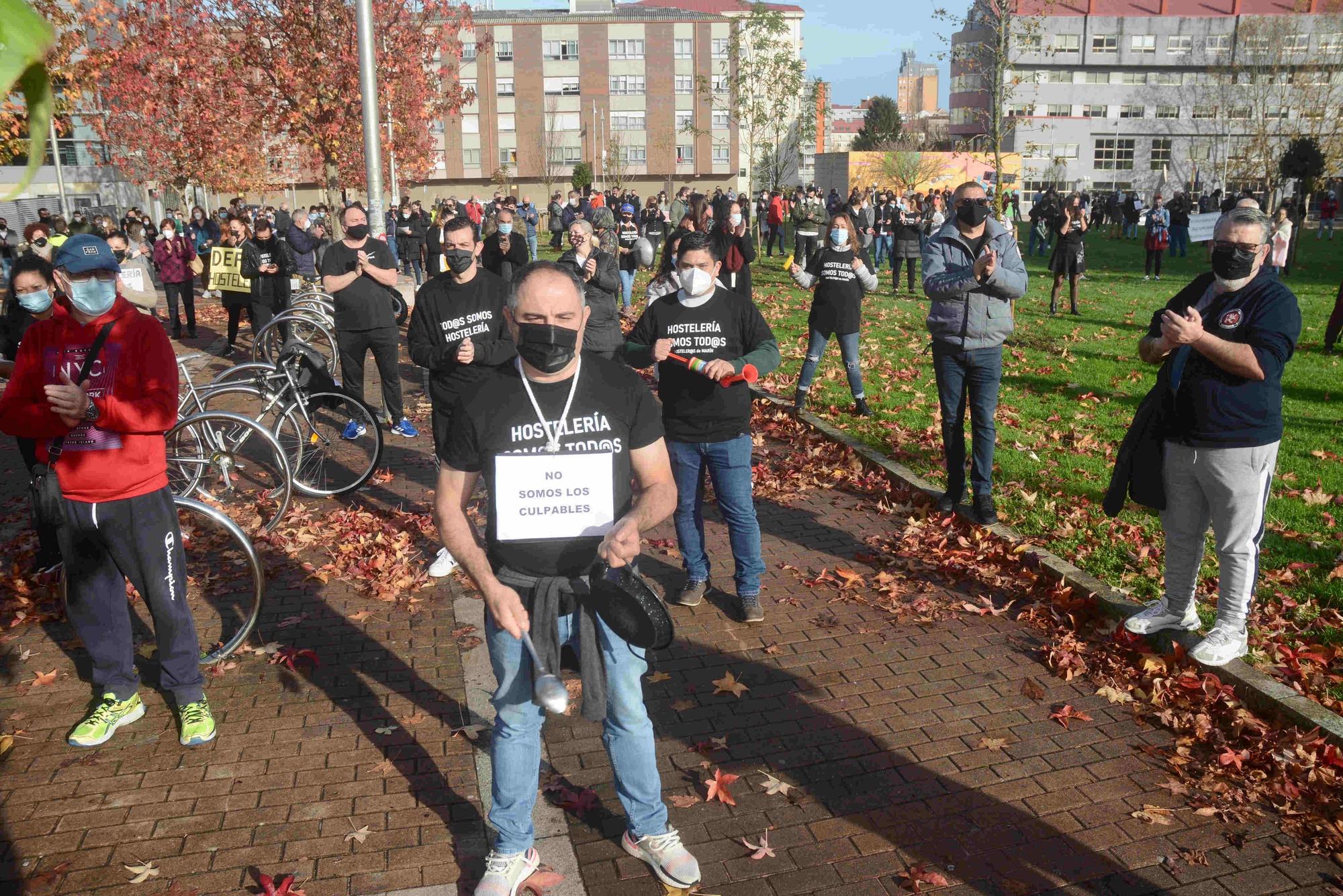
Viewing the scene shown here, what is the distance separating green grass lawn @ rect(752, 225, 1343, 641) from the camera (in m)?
6.59

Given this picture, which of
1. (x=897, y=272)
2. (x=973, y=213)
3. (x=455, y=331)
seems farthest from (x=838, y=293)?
(x=897, y=272)

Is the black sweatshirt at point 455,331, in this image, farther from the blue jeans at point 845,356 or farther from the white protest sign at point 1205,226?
the blue jeans at point 845,356

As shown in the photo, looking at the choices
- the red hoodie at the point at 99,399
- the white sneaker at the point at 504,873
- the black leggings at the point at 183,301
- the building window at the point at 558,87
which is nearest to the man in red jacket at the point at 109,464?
the red hoodie at the point at 99,399

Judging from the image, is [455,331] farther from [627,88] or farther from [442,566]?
[627,88]

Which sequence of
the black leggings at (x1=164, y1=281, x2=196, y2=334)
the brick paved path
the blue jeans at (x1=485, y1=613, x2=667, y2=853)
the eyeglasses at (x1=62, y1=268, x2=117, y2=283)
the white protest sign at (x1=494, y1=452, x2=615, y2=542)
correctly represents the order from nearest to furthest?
the white protest sign at (x1=494, y1=452, x2=615, y2=542) < the blue jeans at (x1=485, y1=613, x2=667, y2=853) < the brick paved path < the eyeglasses at (x1=62, y1=268, x2=117, y2=283) < the black leggings at (x1=164, y1=281, x2=196, y2=334)

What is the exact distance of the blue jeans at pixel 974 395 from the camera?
6.96 m

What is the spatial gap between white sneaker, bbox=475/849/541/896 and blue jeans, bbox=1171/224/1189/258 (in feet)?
109

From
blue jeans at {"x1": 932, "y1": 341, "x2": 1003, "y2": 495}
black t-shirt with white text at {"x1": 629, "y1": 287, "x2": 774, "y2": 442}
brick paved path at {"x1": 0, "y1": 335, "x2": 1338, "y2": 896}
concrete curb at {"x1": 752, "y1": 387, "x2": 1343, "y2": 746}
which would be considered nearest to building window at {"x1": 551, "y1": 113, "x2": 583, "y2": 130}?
concrete curb at {"x1": 752, "y1": 387, "x2": 1343, "y2": 746}

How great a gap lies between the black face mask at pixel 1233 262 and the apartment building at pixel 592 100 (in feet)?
243

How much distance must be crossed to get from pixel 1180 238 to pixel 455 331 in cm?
3119

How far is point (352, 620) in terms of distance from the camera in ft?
19.8

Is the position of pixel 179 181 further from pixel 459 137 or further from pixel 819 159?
pixel 819 159

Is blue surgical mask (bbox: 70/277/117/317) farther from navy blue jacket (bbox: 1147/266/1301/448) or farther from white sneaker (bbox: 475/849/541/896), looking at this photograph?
navy blue jacket (bbox: 1147/266/1301/448)

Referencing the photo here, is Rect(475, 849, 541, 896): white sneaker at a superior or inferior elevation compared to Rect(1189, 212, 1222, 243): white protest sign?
inferior
